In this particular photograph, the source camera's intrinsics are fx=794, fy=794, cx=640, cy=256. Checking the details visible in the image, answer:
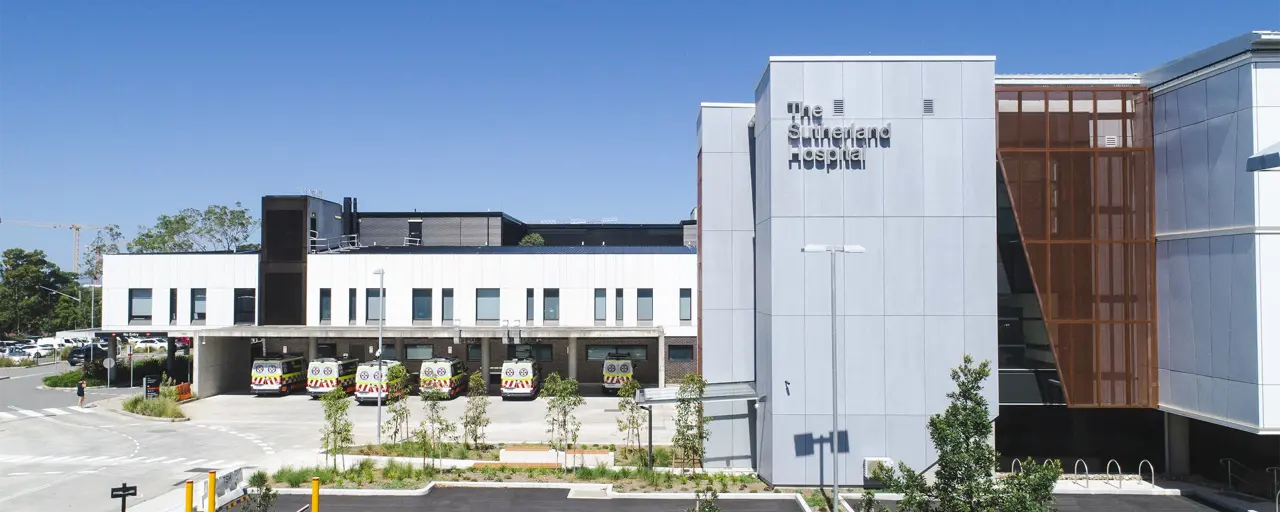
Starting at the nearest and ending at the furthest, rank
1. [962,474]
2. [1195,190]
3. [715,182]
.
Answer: [962,474] < [1195,190] < [715,182]

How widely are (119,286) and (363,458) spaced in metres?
27.6

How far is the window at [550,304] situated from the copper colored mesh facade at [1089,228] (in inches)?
1067

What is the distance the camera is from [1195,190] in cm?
2180

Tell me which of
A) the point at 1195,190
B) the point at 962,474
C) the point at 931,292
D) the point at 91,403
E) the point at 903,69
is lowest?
the point at 91,403

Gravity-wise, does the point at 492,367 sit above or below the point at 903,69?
below

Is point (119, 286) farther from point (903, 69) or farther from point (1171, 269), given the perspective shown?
point (1171, 269)

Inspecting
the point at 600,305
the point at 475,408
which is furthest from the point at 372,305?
the point at 475,408

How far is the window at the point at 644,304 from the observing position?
147 feet

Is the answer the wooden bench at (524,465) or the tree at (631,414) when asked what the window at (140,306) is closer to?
the wooden bench at (524,465)

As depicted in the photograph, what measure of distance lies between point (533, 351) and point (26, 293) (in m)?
68.5

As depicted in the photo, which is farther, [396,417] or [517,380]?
[517,380]

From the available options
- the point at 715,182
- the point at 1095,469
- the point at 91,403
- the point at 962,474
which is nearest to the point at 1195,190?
the point at 1095,469

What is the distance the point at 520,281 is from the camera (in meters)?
44.7

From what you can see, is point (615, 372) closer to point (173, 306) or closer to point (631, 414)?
point (631, 414)
